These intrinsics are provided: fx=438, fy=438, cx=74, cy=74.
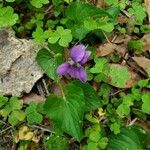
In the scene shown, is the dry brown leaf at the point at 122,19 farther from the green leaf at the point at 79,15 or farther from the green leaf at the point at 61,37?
the green leaf at the point at 61,37

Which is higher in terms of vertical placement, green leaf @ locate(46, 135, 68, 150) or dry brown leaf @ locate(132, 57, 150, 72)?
dry brown leaf @ locate(132, 57, 150, 72)

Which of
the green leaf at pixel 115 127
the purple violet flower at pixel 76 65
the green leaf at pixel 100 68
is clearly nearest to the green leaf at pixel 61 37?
the purple violet flower at pixel 76 65

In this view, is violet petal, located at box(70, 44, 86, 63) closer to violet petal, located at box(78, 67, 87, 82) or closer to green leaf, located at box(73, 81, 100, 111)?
violet petal, located at box(78, 67, 87, 82)

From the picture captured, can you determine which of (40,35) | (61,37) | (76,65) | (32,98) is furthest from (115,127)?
(40,35)

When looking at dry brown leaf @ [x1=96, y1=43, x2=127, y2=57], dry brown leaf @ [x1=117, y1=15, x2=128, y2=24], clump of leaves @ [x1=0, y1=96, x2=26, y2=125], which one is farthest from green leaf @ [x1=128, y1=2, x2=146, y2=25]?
clump of leaves @ [x1=0, y1=96, x2=26, y2=125]

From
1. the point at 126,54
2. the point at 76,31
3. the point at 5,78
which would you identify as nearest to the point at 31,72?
the point at 5,78
